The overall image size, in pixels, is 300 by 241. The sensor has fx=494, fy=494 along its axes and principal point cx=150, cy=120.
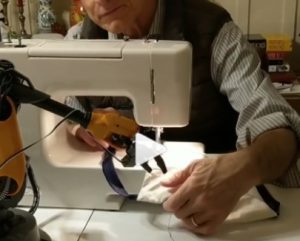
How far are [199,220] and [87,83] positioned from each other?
1.03 feet

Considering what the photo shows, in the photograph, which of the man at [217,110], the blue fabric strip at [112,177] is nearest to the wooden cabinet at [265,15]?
the man at [217,110]

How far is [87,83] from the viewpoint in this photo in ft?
2.93

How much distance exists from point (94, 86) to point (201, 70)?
Result: 0.48 m

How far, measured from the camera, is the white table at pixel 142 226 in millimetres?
843

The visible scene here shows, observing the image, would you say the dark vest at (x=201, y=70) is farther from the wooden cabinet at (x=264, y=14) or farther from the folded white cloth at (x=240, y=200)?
the wooden cabinet at (x=264, y=14)

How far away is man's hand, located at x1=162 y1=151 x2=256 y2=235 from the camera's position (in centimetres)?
85

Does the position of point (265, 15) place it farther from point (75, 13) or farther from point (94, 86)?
point (94, 86)

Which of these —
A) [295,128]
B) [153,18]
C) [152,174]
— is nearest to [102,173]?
[152,174]

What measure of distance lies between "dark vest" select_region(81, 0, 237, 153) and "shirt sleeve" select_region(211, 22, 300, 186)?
0.03 metres

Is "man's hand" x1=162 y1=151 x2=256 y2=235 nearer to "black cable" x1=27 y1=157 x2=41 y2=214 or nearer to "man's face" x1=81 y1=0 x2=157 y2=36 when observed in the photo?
"black cable" x1=27 y1=157 x2=41 y2=214

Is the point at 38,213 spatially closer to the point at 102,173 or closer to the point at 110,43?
the point at 102,173

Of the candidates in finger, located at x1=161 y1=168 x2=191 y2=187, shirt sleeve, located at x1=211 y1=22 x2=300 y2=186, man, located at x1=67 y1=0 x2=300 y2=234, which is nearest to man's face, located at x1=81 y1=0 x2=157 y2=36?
man, located at x1=67 y1=0 x2=300 y2=234

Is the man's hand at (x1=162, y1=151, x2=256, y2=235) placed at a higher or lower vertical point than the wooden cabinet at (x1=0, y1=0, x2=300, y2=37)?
lower

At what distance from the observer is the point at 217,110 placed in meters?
1.38
